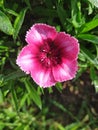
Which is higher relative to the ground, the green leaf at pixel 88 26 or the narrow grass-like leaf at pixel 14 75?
the green leaf at pixel 88 26

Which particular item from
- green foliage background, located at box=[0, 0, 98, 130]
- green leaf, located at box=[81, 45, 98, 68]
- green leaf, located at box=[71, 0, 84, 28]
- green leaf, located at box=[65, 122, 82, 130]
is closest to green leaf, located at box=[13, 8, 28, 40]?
green foliage background, located at box=[0, 0, 98, 130]

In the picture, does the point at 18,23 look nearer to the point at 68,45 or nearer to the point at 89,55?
the point at 68,45

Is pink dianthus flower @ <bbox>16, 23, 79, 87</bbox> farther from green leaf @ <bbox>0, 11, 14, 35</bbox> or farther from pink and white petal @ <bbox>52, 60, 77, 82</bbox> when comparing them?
green leaf @ <bbox>0, 11, 14, 35</bbox>

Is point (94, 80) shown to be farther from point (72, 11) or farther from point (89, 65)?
point (72, 11)

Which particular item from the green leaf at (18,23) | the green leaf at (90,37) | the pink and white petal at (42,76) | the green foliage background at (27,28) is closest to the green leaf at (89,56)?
the green foliage background at (27,28)

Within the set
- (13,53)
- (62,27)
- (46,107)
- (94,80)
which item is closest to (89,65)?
(94,80)

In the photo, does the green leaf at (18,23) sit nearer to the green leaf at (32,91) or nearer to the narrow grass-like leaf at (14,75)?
the narrow grass-like leaf at (14,75)
